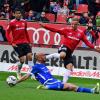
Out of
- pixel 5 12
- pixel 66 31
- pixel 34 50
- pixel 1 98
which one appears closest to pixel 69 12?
pixel 5 12

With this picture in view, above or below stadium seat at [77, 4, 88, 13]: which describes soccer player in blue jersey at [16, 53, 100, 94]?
below

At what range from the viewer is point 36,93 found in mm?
15195

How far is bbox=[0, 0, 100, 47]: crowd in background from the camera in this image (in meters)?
28.0

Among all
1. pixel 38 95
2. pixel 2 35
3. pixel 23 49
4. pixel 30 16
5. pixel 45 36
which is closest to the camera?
pixel 38 95

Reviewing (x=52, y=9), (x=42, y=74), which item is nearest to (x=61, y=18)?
(x=52, y=9)

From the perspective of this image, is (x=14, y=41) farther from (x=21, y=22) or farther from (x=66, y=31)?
(x=66, y=31)

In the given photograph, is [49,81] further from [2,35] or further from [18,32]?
[2,35]

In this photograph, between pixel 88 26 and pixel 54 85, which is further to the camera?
pixel 88 26

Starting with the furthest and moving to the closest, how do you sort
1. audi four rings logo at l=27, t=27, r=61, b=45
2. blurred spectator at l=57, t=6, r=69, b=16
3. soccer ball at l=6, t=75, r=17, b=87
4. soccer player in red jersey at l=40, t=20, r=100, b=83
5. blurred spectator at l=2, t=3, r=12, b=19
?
blurred spectator at l=2, t=3, r=12, b=19 < blurred spectator at l=57, t=6, r=69, b=16 < audi four rings logo at l=27, t=27, r=61, b=45 < soccer player in red jersey at l=40, t=20, r=100, b=83 < soccer ball at l=6, t=75, r=17, b=87

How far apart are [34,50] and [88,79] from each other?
2.68 m

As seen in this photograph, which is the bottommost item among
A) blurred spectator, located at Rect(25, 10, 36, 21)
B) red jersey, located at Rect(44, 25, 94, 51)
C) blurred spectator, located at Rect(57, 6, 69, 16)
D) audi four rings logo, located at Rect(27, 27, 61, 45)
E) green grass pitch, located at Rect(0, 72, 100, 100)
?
audi four rings logo, located at Rect(27, 27, 61, 45)

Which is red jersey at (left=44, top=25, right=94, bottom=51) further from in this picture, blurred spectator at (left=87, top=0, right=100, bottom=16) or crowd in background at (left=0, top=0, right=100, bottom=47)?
blurred spectator at (left=87, top=0, right=100, bottom=16)

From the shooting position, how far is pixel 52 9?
29.8 m

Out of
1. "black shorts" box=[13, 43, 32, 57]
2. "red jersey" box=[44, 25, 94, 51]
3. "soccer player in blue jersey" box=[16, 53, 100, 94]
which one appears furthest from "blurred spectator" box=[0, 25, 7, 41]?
"soccer player in blue jersey" box=[16, 53, 100, 94]
